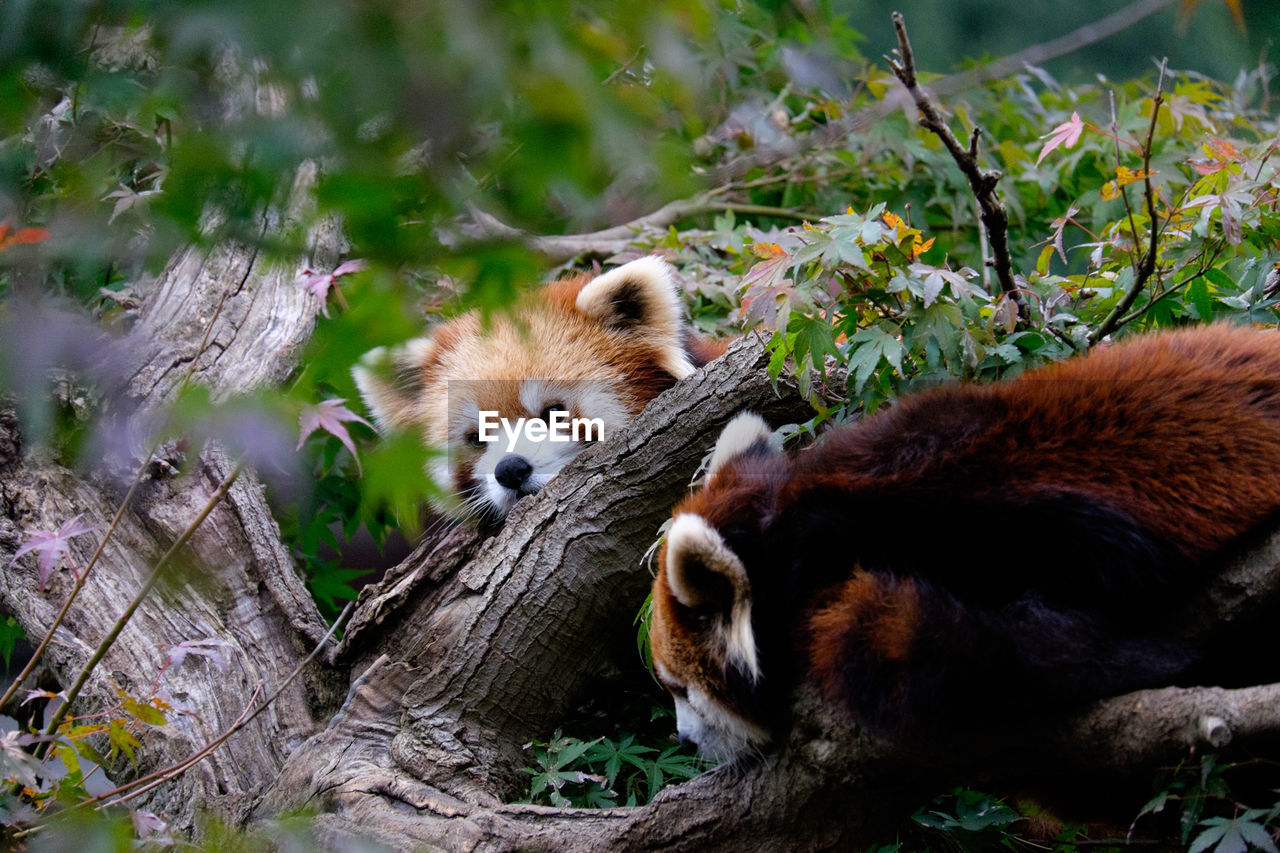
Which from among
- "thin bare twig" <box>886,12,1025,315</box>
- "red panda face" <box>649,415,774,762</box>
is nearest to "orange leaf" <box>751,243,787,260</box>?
"thin bare twig" <box>886,12,1025,315</box>

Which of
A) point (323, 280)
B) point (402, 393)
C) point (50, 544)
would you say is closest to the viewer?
point (50, 544)

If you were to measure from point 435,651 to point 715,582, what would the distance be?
1043 mm

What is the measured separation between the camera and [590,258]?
4.23 m

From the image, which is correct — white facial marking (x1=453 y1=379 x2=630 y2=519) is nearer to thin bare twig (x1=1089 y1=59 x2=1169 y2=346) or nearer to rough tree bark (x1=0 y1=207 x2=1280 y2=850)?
rough tree bark (x1=0 y1=207 x2=1280 y2=850)

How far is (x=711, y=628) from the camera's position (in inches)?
67.9

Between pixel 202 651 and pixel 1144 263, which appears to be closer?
pixel 1144 263

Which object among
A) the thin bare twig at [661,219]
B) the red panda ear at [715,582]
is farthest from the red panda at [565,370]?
the red panda ear at [715,582]

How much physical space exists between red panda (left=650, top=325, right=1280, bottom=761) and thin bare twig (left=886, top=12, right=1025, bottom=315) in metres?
0.36

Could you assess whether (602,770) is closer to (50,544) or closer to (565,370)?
(565,370)

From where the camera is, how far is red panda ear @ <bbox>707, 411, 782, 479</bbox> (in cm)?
194

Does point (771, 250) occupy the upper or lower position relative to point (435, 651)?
upper

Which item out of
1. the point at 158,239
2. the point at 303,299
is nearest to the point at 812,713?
the point at 158,239

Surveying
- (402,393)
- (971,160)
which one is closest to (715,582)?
(971,160)

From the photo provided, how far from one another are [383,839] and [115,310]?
2268 mm
